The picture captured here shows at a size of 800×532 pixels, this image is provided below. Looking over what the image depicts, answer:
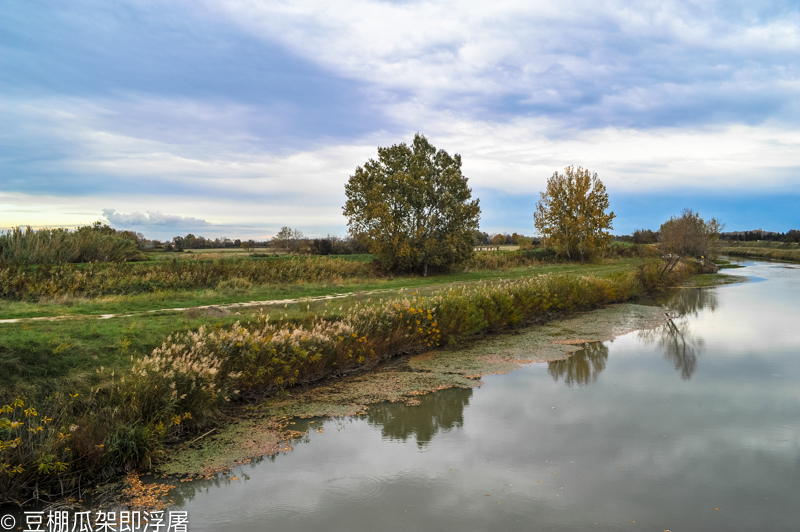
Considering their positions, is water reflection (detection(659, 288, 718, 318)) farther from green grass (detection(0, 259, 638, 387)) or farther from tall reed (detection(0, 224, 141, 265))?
tall reed (detection(0, 224, 141, 265))

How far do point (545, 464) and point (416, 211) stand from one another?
70.5 feet

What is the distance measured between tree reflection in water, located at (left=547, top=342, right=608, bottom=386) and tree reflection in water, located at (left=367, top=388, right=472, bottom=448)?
237 cm

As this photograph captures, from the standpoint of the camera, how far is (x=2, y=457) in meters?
4.74

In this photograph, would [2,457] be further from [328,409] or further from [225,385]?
[328,409]

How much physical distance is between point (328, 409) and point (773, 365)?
954 centimetres

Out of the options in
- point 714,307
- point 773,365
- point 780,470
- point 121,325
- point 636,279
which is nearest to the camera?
point 780,470

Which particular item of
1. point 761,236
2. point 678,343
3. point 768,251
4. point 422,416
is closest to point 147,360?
point 422,416

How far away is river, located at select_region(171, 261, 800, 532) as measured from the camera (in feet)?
15.7

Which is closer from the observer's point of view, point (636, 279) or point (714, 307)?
point (714, 307)

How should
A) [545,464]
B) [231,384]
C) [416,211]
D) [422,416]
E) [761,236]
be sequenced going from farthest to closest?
[761,236], [416,211], [422,416], [231,384], [545,464]

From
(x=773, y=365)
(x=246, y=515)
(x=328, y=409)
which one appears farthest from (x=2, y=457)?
(x=773, y=365)

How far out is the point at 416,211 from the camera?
26719 millimetres

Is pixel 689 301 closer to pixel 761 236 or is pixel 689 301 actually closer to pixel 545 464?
pixel 545 464

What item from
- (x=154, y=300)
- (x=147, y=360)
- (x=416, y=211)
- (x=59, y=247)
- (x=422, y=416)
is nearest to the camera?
(x=147, y=360)
